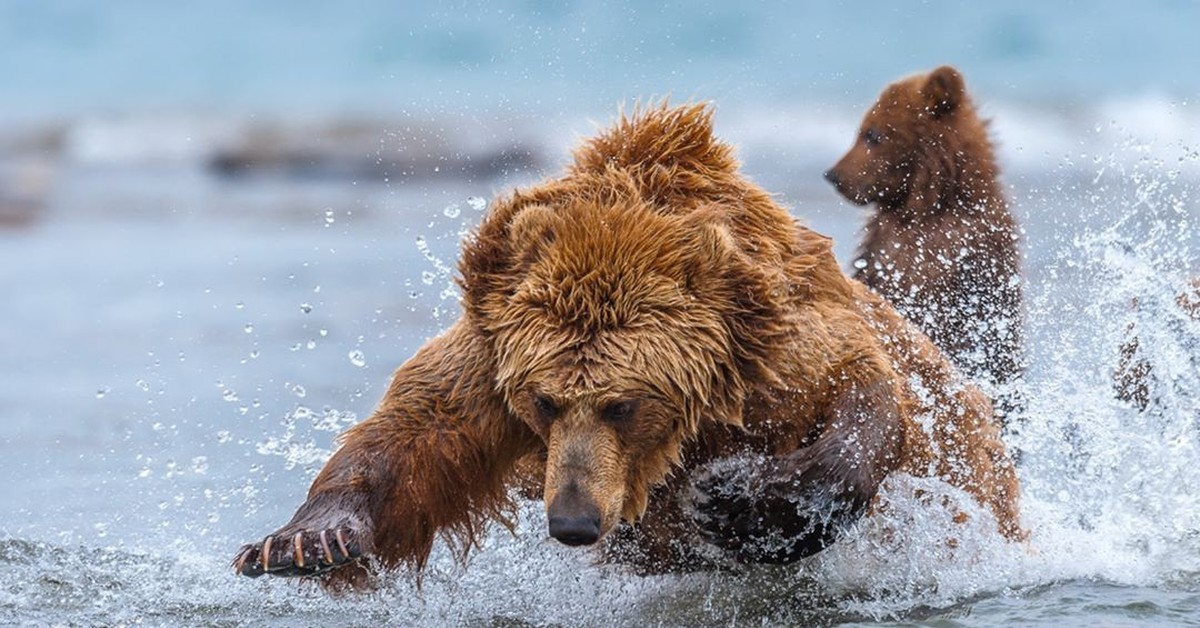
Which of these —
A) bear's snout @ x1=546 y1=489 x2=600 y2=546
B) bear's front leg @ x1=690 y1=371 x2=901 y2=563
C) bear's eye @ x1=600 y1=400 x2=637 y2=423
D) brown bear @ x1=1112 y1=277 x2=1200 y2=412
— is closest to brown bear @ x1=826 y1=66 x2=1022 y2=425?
brown bear @ x1=1112 y1=277 x2=1200 y2=412

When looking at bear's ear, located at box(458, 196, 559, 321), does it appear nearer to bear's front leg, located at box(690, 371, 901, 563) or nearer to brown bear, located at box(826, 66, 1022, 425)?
bear's front leg, located at box(690, 371, 901, 563)

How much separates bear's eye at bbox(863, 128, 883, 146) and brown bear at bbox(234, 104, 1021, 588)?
10.7 ft

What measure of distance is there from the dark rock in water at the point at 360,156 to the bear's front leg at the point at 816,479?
30.0 meters

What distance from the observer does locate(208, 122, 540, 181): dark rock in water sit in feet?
128

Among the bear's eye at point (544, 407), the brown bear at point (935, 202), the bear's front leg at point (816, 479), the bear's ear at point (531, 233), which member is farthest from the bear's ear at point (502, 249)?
the brown bear at point (935, 202)

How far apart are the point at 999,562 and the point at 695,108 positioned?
7.14 ft

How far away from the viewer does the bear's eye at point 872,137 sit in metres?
9.90

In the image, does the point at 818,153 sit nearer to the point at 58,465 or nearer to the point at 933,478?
the point at 58,465

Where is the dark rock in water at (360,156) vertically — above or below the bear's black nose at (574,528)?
above

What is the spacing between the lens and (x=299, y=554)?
595cm

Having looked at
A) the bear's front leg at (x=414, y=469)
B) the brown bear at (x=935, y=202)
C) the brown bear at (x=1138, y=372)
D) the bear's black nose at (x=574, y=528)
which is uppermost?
the brown bear at (x=935, y=202)

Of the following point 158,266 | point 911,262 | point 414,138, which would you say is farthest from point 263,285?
point 414,138

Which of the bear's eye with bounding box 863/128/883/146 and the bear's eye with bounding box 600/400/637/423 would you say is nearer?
the bear's eye with bounding box 600/400/637/423

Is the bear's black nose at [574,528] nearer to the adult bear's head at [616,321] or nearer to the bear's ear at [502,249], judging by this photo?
the adult bear's head at [616,321]
